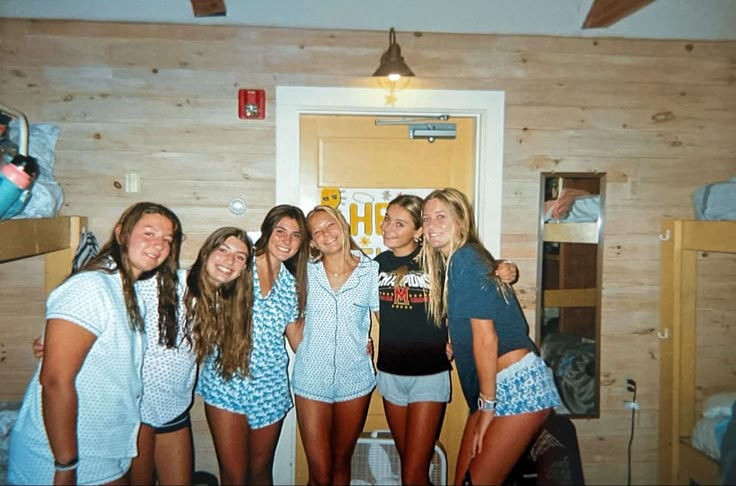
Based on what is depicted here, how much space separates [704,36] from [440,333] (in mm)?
1744

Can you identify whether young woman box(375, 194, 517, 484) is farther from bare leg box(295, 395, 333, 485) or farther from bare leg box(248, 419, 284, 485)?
bare leg box(248, 419, 284, 485)

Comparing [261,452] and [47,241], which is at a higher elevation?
[47,241]

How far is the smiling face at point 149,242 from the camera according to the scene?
149 centimetres

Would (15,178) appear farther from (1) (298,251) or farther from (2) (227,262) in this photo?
(1) (298,251)

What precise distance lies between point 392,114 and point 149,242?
1074 millimetres

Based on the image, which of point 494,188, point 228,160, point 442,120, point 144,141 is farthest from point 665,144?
point 144,141

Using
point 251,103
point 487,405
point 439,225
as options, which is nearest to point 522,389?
point 487,405

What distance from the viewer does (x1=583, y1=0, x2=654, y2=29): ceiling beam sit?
1.88m

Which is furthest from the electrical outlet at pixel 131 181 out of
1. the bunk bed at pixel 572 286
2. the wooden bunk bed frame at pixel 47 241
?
the bunk bed at pixel 572 286

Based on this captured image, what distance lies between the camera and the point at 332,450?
6.12ft

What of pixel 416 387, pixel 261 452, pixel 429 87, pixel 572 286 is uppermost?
pixel 429 87

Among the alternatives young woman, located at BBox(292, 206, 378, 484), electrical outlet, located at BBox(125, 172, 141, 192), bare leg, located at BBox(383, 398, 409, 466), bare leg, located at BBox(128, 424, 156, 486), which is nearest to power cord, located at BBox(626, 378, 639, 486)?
bare leg, located at BBox(383, 398, 409, 466)

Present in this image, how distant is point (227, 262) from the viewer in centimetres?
169

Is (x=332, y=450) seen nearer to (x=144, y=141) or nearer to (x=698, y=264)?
(x=144, y=141)
